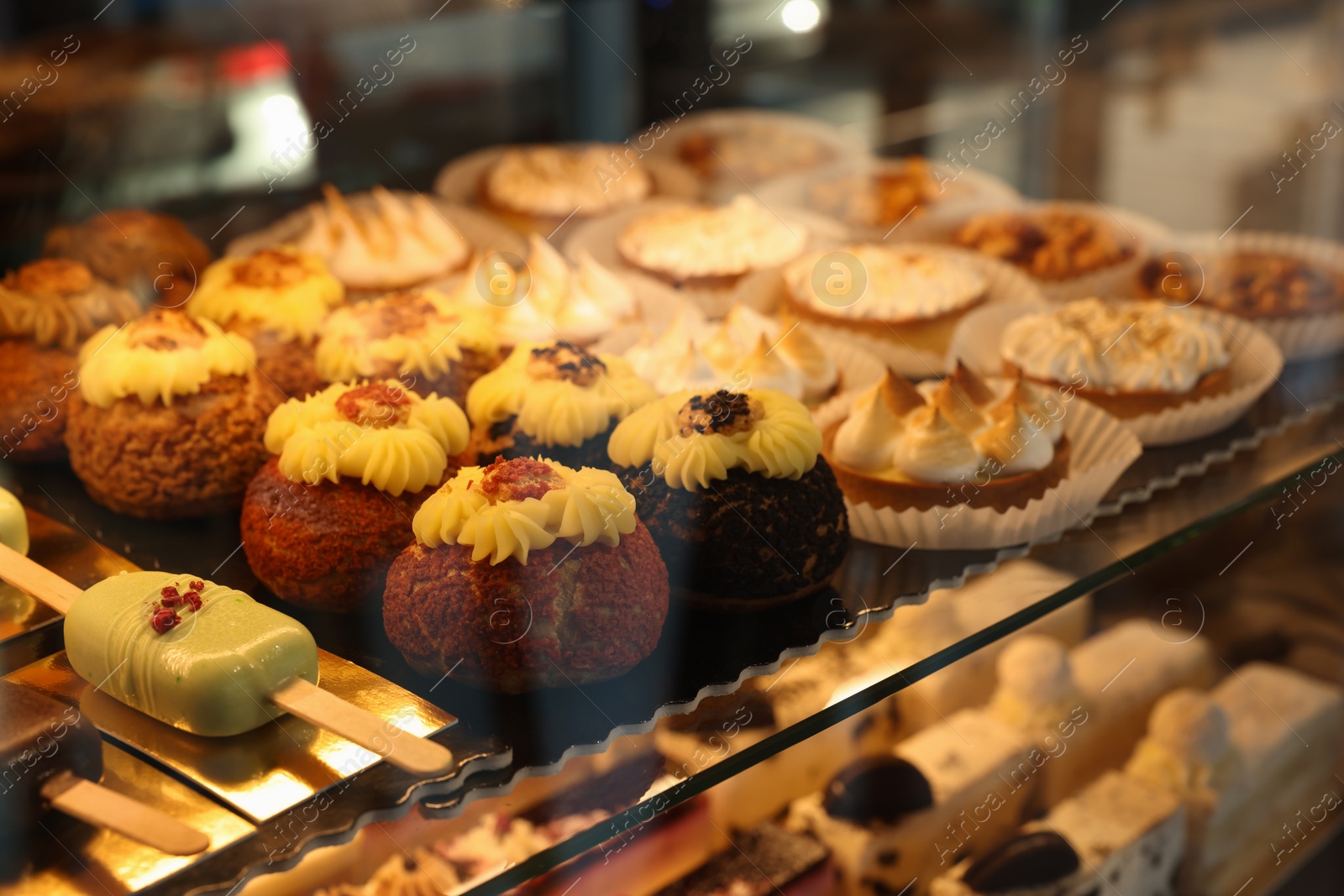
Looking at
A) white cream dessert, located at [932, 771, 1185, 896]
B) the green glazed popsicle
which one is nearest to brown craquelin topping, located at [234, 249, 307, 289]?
the green glazed popsicle

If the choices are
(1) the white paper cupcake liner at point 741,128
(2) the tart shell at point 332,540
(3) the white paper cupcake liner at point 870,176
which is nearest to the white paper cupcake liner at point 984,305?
(3) the white paper cupcake liner at point 870,176

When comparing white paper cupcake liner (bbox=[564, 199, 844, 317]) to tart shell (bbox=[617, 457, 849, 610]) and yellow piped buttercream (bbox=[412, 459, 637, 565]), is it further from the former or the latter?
yellow piped buttercream (bbox=[412, 459, 637, 565])

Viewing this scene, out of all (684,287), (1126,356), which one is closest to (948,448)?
(1126,356)

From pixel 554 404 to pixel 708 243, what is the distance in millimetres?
1167

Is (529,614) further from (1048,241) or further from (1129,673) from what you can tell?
(1048,241)

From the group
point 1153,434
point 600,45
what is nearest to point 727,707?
point 1153,434

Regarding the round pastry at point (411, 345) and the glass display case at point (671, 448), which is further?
the round pastry at point (411, 345)

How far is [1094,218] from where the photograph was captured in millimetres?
2850

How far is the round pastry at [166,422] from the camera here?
1.79m

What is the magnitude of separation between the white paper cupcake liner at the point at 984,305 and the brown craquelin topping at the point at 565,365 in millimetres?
728

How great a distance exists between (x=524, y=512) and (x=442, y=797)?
32 cm

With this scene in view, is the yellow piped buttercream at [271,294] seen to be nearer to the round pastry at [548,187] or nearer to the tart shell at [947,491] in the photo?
the round pastry at [548,187]

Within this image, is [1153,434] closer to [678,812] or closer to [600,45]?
[678,812]

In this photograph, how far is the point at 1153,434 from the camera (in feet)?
7.07
